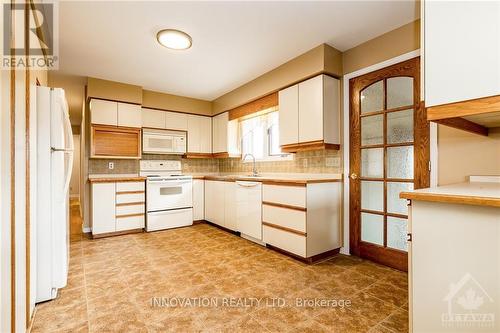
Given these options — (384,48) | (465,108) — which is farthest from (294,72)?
(465,108)

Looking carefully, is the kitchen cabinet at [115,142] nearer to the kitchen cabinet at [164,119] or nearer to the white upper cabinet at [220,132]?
the kitchen cabinet at [164,119]

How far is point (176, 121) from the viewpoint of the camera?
462cm

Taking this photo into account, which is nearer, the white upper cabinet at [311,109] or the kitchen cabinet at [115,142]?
the white upper cabinet at [311,109]

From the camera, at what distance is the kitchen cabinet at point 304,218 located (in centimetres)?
259

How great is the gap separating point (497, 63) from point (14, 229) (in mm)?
2263

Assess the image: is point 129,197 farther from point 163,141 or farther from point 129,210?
point 163,141

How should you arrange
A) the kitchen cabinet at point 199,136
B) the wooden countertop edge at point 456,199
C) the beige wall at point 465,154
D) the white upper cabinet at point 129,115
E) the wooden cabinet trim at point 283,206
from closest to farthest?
the wooden countertop edge at point 456,199, the beige wall at point 465,154, the wooden cabinet trim at point 283,206, the white upper cabinet at point 129,115, the kitchen cabinet at point 199,136

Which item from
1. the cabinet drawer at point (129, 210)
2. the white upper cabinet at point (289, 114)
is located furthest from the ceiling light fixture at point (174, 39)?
the cabinet drawer at point (129, 210)

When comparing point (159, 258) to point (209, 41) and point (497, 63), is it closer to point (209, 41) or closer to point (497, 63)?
point (209, 41)

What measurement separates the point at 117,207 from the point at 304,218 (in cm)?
282

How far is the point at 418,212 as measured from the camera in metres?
1.08

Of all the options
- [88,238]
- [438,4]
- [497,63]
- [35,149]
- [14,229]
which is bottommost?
[88,238]

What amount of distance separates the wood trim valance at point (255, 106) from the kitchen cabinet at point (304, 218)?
1289mm

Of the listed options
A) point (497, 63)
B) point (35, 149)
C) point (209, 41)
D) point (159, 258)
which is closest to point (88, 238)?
point (159, 258)
